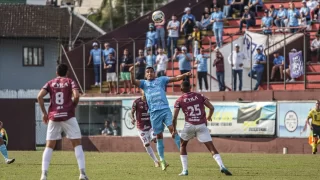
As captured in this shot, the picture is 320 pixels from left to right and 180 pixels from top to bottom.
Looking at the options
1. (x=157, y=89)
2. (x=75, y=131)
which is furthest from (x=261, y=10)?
(x=75, y=131)

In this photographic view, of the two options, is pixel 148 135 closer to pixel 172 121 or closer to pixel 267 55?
pixel 172 121

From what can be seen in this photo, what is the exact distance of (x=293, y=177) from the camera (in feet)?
62.3

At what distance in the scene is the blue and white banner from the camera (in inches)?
1374

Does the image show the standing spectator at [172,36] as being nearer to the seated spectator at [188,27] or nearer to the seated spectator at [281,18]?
the seated spectator at [188,27]

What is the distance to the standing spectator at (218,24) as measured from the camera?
3948 cm

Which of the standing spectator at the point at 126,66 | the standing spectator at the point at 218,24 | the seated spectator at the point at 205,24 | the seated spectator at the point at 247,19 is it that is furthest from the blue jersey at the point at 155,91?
the seated spectator at the point at 205,24

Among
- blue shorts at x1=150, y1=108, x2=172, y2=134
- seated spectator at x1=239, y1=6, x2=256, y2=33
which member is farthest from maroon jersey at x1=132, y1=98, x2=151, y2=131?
seated spectator at x1=239, y1=6, x2=256, y2=33

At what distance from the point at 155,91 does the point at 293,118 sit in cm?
1341

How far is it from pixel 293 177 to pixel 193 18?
903 inches

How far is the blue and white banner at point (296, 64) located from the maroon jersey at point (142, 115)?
Result: 456 inches

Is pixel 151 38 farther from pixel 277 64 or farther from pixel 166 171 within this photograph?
pixel 166 171

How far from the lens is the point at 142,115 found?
24.9 meters

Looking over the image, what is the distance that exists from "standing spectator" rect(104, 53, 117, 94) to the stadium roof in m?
15.8

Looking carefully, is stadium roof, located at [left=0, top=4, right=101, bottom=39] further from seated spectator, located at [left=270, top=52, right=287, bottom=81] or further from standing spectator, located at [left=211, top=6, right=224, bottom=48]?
seated spectator, located at [left=270, top=52, right=287, bottom=81]
